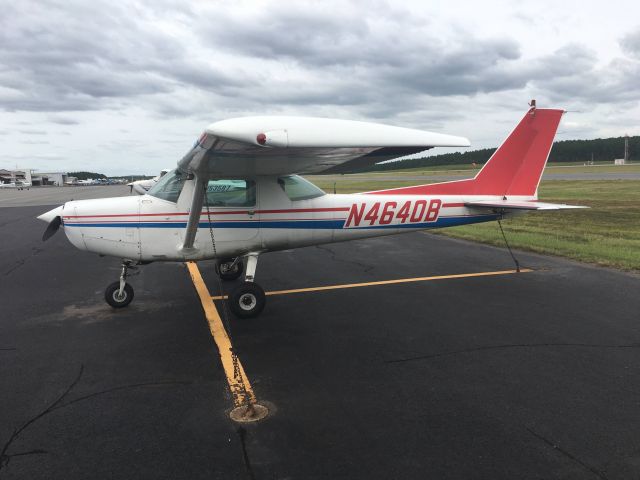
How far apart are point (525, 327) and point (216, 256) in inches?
157

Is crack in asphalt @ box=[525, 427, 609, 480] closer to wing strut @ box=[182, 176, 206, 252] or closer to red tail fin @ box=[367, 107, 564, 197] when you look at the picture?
wing strut @ box=[182, 176, 206, 252]

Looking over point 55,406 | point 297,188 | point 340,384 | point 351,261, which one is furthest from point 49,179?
point 340,384

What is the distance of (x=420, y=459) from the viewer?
2877 millimetres

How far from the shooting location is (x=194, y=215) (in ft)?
18.7

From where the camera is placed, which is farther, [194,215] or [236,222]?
[236,222]

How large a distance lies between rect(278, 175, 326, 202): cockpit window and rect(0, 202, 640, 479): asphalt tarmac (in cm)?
153

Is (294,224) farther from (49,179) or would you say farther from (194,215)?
(49,179)

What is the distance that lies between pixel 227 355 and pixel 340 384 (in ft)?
4.32

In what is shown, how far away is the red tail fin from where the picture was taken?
745 centimetres

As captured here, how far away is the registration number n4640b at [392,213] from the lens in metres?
6.79

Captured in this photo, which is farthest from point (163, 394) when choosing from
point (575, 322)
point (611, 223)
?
point (611, 223)

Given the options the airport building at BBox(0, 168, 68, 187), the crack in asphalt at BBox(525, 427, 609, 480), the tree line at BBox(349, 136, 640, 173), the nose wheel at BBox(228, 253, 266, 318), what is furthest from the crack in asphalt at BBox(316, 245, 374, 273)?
the airport building at BBox(0, 168, 68, 187)

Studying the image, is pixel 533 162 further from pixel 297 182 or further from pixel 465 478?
pixel 465 478

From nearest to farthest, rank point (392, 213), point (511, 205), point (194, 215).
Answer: point (194, 215) → point (392, 213) → point (511, 205)
